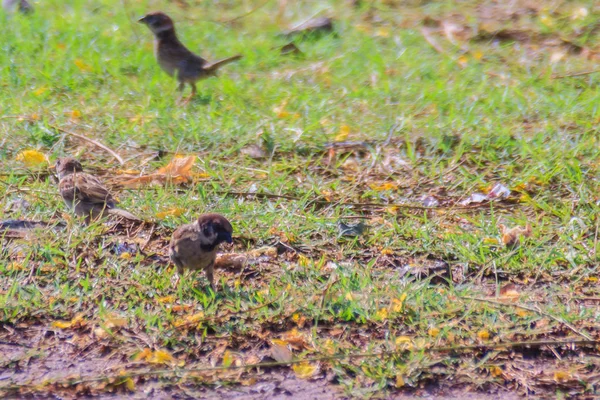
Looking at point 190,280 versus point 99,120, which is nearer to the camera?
point 190,280

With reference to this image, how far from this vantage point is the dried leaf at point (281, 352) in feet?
15.4

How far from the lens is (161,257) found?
19.2 feet

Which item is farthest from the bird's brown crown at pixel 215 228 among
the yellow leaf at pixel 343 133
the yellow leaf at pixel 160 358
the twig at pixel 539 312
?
the yellow leaf at pixel 343 133

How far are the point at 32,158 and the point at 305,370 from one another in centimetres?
362

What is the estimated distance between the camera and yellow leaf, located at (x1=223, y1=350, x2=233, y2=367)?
4.65 meters

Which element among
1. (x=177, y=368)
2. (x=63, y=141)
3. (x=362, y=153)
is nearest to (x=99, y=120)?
(x=63, y=141)

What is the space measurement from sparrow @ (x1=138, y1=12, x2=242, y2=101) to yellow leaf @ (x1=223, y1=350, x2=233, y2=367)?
4307 millimetres

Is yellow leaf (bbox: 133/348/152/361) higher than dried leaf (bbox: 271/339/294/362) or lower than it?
higher

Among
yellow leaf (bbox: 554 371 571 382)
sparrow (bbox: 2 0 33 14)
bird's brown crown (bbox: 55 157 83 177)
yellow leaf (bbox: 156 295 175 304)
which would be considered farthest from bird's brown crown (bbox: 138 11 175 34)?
yellow leaf (bbox: 554 371 571 382)

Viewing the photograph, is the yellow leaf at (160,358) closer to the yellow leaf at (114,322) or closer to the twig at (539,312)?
the yellow leaf at (114,322)

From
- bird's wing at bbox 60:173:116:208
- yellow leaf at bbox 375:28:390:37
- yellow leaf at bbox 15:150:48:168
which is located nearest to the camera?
bird's wing at bbox 60:173:116:208

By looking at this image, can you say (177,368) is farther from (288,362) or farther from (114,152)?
(114,152)

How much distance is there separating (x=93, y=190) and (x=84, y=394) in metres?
2.04

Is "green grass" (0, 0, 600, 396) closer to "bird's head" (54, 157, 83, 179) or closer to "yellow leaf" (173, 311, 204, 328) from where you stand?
"yellow leaf" (173, 311, 204, 328)
